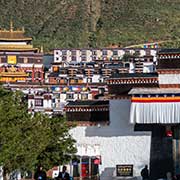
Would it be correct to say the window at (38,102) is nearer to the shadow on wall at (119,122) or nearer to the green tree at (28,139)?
the shadow on wall at (119,122)

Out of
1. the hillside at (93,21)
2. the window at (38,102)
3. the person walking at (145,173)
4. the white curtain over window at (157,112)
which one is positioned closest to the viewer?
the person walking at (145,173)

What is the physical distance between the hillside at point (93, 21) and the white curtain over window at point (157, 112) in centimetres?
6539

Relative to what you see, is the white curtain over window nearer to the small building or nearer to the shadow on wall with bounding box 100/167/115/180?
the shadow on wall with bounding box 100/167/115/180

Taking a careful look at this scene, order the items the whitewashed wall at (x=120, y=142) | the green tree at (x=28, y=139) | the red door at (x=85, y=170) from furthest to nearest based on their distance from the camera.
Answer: the red door at (x=85, y=170) → the whitewashed wall at (x=120, y=142) → the green tree at (x=28, y=139)

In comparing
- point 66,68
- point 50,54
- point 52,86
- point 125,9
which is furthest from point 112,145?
point 125,9

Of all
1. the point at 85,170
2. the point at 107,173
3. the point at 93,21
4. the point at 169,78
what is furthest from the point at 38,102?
the point at 93,21

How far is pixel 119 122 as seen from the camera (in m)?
25.5

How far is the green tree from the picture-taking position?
18906mm

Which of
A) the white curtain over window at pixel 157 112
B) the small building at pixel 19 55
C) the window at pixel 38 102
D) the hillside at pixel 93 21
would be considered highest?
the hillside at pixel 93 21

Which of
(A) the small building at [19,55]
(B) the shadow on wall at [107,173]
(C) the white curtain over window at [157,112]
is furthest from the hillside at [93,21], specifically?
(C) the white curtain over window at [157,112]

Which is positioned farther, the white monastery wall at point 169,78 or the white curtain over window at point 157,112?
the white monastery wall at point 169,78

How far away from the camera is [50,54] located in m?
85.4

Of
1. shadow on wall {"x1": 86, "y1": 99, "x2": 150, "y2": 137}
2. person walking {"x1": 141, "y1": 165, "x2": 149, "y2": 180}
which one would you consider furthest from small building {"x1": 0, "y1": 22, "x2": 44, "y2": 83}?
person walking {"x1": 141, "y1": 165, "x2": 149, "y2": 180}

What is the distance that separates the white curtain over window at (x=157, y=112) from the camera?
23.5m
